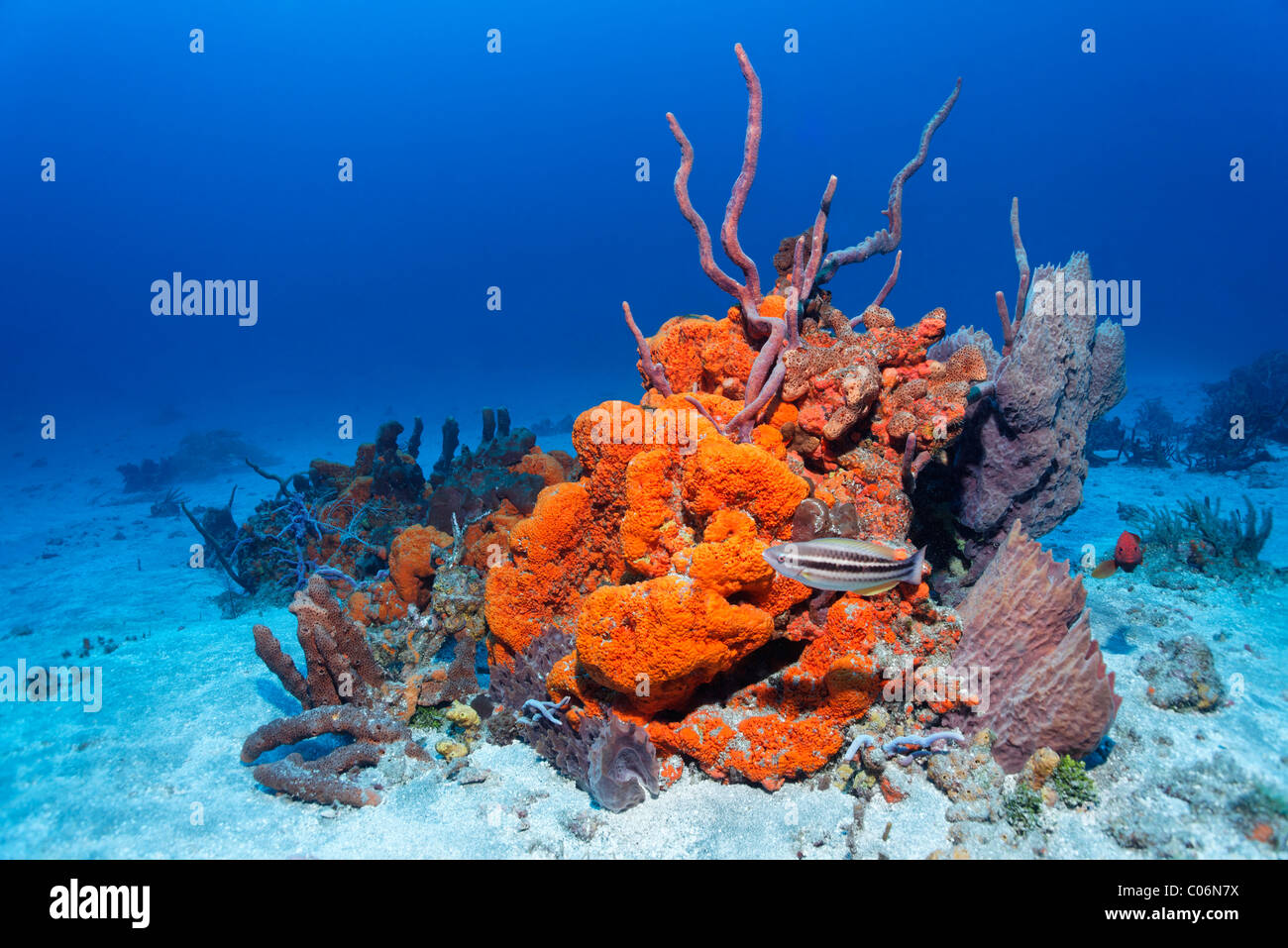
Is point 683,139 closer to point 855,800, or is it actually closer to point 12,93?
point 855,800

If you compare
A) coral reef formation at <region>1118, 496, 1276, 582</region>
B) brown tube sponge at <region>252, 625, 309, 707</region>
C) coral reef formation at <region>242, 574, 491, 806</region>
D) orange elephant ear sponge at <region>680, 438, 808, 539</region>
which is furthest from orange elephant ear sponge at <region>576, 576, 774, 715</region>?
coral reef formation at <region>1118, 496, 1276, 582</region>

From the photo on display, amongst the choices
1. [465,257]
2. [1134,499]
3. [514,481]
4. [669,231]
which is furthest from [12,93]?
[1134,499]

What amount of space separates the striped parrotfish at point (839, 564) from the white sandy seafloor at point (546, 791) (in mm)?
1646

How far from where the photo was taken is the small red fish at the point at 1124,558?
546 cm

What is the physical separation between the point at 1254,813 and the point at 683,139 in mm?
5221

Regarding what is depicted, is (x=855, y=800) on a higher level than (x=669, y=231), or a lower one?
lower

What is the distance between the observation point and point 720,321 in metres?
4.77

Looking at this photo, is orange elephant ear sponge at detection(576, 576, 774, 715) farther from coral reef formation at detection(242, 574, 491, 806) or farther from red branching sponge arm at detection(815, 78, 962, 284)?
red branching sponge arm at detection(815, 78, 962, 284)

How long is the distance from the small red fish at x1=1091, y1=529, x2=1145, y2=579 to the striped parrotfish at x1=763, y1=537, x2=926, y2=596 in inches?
175

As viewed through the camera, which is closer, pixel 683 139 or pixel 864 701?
pixel 864 701

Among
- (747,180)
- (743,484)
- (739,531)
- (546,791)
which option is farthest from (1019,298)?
(546,791)

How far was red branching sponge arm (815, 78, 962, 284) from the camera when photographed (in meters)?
4.50

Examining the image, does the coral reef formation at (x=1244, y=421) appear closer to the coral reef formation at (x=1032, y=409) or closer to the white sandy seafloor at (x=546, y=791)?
the coral reef formation at (x=1032, y=409)
